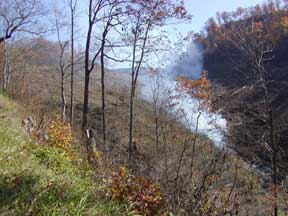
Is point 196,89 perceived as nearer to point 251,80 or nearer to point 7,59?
point 251,80

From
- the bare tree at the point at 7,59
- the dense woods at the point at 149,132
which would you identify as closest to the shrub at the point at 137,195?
the dense woods at the point at 149,132

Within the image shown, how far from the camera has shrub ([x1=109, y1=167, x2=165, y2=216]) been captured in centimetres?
541

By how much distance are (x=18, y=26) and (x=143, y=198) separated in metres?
25.9

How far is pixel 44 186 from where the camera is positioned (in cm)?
500

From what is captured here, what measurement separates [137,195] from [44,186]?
4.32 ft

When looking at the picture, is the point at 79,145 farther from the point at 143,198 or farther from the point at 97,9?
the point at 97,9

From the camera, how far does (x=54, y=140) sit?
9.11 meters

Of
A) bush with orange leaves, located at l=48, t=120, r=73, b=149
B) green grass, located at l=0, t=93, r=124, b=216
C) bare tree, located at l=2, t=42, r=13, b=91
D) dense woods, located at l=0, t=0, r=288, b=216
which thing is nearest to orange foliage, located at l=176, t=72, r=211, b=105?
dense woods, located at l=0, t=0, r=288, b=216

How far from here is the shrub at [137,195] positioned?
5.41 m

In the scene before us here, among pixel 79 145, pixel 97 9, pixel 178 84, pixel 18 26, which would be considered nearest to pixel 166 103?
pixel 178 84

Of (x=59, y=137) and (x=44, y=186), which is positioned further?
(x=59, y=137)

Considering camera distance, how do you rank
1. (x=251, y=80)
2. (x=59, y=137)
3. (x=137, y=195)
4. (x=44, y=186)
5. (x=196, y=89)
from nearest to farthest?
(x=44, y=186) → (x=137, y=195) → (x=59, y=137) → (x=196, y=89) → (x=251, y=80)

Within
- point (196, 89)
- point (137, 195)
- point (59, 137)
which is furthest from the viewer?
point (196, 89)

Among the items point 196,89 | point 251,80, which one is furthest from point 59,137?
point 251,80
